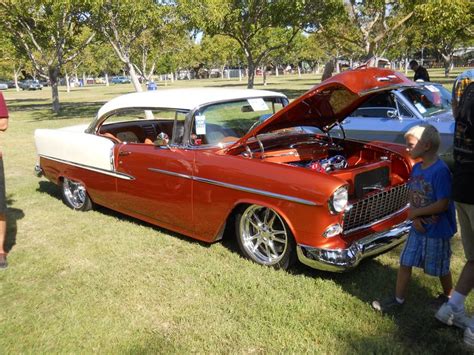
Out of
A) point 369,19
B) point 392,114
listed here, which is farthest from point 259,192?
point 369,19

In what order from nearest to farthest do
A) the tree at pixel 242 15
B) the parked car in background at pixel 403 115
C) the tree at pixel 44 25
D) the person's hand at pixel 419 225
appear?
the person's hand at pixel 419 225 < the parked car in background at pixel 403 115 < the tree at pixel 242 15 < the tree at pixel 44 25

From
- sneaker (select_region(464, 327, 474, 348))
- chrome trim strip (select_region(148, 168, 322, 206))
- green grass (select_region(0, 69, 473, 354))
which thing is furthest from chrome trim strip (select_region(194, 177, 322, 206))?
sneaker (select_region(464, 327, 474, 348))

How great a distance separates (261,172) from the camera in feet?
12.2

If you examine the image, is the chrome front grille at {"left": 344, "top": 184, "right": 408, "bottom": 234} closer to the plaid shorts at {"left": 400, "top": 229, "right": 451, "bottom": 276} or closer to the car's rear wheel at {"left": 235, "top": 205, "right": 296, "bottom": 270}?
the car's rear wheel at {"left": 235, "top": 205, "right": 296, "bottom": 270}

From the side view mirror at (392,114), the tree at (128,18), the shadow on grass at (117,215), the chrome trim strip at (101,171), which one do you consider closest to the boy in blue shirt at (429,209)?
the shadow on grass at (117,215)

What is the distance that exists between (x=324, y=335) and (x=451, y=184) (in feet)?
4.12

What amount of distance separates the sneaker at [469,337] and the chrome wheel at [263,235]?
1.44 m

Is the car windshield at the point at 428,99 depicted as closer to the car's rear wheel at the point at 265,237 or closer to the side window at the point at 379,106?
the side window at the point at 379,106

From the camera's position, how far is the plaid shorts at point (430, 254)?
2967mm

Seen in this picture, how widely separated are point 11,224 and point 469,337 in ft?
16.6

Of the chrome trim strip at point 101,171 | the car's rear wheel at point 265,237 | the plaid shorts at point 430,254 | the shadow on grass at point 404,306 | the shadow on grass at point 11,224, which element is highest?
the chrome trim strip at point 101,171

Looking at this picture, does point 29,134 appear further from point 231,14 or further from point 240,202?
point 240,202

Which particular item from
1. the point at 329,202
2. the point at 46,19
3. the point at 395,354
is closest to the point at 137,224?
the point at 329,202

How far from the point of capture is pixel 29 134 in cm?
1383
